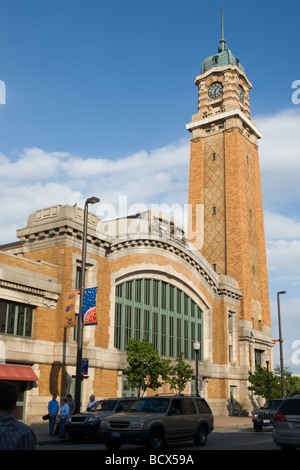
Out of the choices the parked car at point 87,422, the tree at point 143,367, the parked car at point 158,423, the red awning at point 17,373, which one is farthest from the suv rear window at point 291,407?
the tree at point 143,367

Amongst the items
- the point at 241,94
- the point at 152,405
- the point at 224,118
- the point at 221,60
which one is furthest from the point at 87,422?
the point at 221,60

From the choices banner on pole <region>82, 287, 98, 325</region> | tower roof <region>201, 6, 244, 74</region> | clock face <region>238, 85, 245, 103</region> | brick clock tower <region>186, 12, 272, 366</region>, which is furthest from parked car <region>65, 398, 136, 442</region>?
tower roof <region>201, 6, 244, 74</region>

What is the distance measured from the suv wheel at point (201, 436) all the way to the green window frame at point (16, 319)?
1209 centimetres

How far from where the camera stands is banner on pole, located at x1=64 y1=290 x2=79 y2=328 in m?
26.4

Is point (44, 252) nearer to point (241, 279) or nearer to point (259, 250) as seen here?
point (241, 279)

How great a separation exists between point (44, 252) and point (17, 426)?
25714 millimetres

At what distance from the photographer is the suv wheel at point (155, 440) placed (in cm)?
1493

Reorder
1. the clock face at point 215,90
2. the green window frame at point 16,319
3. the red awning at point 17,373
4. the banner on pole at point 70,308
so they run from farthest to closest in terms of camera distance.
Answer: the clock face at point 215,90
the banner on pole at point 70,308
the green window frame at point 16,319
the red awning at point 17,373

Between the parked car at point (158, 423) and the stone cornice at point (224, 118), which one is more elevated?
the stone cornice at point (224, 118)

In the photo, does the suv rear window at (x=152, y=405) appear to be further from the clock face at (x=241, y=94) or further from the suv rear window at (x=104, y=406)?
the clock face at (x=241, y=94)

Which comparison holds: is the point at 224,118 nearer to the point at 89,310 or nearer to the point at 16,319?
the point at 16,319

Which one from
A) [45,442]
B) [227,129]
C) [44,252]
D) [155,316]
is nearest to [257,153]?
[227,129]

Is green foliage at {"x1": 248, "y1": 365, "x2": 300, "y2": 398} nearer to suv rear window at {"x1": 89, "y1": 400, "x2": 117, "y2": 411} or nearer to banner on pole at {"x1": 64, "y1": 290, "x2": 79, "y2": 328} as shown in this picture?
banner on pole at {"x1": 64, "y1": 290, "x2": 79, "y2": 328}

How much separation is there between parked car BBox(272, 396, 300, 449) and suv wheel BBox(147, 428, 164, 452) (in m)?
3.43
